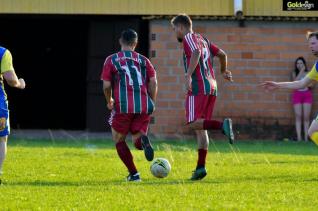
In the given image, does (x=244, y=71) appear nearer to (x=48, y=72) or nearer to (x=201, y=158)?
(x=48, y=72)

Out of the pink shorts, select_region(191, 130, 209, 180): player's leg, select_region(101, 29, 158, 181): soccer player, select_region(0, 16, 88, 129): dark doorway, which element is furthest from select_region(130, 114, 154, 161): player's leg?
select_region(0, 16, 88, 129): dark doorway

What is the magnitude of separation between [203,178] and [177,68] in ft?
32.9

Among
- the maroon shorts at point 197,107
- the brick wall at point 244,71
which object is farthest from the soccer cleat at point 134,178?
the brick wall at point 244,71

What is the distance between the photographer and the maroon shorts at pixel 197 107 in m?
9.95

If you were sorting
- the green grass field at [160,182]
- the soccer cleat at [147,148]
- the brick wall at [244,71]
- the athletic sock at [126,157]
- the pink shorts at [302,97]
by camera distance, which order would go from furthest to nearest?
the brick wall at [244,71], the pink shorts at [302,97], the athletic sock at [126,157], the soccer cleat at [147,148], the green grass field at [160,182]

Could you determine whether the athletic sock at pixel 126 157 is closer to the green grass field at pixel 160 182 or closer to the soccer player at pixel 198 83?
the green grass field at pixel 160 182

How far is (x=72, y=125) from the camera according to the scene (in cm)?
2400

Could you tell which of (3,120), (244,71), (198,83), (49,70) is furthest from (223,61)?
(49,70)

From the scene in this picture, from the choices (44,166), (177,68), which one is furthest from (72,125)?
(44,166)

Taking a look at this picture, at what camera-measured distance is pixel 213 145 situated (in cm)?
1736

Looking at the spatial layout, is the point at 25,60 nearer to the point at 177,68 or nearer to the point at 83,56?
the point at 83,56

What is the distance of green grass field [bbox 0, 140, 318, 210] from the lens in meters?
7.40

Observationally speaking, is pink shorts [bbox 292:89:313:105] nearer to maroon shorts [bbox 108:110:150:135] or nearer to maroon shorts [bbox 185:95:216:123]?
maroon shorts [bbox 185:95:216:123]

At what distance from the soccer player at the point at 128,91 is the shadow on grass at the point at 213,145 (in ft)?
17.2
